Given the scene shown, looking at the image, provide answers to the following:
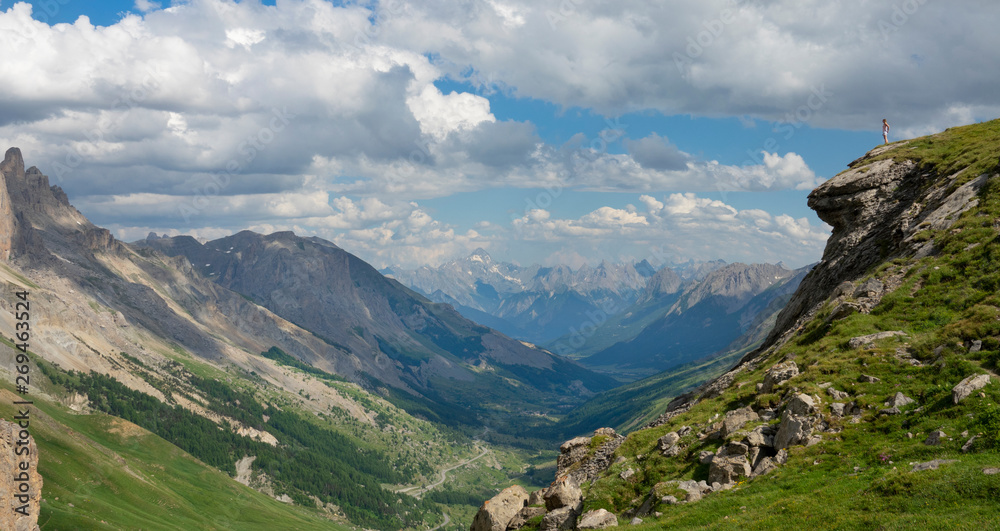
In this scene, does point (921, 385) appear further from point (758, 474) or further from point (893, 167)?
point (893, 167)

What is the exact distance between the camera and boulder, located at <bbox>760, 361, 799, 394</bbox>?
3944cm

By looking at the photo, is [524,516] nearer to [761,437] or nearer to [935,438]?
[761,437]

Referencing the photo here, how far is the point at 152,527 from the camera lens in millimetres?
163375

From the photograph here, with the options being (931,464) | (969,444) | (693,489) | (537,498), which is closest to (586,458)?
(537,498)

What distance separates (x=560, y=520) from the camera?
3525 centimetres

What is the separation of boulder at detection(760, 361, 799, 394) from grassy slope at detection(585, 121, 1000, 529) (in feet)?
2.71

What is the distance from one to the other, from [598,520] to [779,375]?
17.3m

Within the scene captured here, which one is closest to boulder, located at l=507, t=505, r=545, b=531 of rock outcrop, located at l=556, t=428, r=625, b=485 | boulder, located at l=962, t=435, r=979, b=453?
rock outcrop, located at l=556, t=428, r=625, b=485

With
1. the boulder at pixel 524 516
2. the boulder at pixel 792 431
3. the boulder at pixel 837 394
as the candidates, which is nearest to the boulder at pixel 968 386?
the boulder at pixel 837 394

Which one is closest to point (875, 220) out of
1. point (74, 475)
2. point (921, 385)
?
point (921, 385)

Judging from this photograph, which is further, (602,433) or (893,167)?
(893,167)

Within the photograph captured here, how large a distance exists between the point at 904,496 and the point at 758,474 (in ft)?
27.3

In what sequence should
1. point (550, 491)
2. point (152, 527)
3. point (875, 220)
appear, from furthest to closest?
1. point (152, 527)
2. point (875, 220)
3. point (550, 491)

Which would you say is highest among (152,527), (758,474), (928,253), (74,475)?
(928,253)
